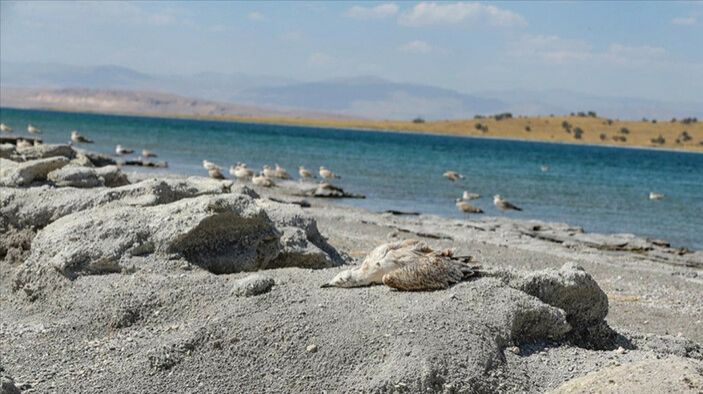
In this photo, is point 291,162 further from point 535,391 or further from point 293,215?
point 535,391

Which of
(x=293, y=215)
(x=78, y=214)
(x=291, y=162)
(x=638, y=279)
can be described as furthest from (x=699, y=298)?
(x=291, y=162)

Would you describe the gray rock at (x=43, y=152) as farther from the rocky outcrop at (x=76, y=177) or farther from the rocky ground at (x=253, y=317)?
the rocky ground at (x=253, y=317)

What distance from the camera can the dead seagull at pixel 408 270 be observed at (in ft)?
31.9

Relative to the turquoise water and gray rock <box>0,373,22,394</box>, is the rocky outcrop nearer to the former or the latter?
gray rock <box>0,373,22,394</box>

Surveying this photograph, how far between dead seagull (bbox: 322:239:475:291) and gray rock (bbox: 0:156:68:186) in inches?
282

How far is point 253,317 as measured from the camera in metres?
9.41

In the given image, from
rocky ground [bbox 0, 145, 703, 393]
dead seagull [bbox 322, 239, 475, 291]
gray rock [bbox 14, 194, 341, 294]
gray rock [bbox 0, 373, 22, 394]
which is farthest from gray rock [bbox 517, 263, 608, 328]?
gray rock [bbox 0, 373, 22, 394]

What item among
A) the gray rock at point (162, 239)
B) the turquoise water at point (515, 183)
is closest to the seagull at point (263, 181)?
the turquoise water at point (515, 183)

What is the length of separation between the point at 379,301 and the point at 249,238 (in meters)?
3.24

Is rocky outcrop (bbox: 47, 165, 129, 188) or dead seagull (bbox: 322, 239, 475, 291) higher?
rocky outcrop (bbox: 47, 165, 129, 188)

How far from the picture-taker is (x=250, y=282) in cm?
1002

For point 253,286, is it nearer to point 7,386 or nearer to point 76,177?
point 7,386

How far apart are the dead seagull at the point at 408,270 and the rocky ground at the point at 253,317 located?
163mm

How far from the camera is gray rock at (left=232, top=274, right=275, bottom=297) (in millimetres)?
9930
